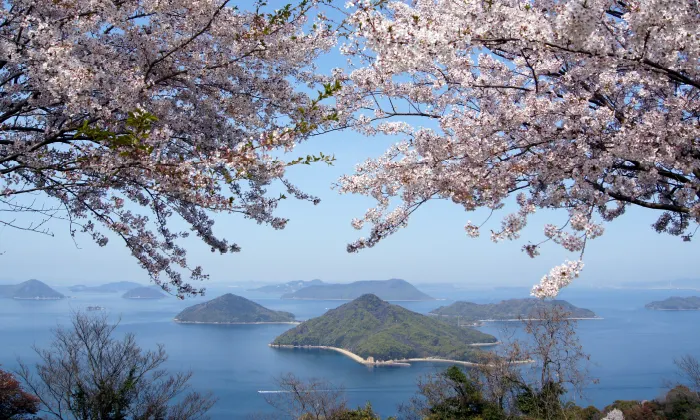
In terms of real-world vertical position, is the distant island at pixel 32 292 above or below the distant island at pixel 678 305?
above

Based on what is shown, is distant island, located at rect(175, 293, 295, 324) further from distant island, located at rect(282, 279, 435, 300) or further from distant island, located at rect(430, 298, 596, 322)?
distant island, located at rect(282, 279, 435, 300)

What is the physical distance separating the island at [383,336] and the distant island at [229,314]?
61.5 feet

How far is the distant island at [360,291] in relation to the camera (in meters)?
173

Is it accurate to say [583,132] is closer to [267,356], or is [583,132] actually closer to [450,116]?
[450,116]

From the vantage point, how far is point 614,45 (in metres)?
2.23

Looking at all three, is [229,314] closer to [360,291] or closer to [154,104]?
[360,291]

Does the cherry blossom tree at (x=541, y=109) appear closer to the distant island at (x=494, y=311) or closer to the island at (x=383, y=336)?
the island at (x=383, y=336)

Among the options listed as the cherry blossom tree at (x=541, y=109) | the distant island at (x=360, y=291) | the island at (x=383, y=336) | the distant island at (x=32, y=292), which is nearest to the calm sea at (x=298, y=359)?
the island at (x=383, y=336)

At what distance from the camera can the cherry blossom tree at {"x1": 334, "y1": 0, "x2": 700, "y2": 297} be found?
6.63 feet

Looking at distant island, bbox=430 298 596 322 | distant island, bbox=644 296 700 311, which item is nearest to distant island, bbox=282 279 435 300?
distant island, bbox=430 298 596 322

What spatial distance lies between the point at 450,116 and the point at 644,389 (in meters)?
49.3

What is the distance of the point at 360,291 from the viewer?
176 meters

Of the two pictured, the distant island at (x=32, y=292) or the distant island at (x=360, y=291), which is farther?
the distant island at (x=360, y=291)

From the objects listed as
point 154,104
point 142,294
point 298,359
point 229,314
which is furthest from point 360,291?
point 154,104
